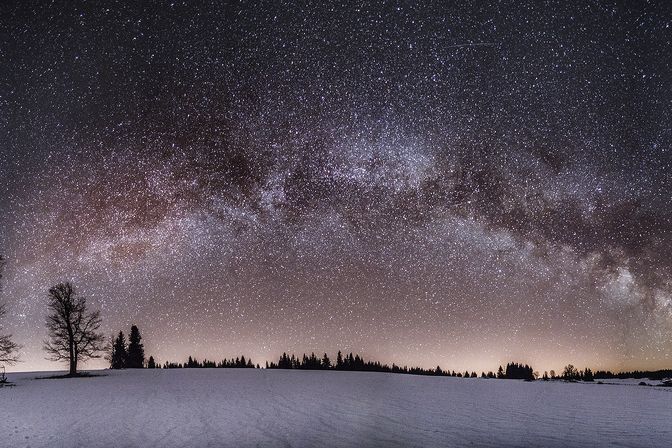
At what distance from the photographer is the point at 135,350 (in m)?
74.8

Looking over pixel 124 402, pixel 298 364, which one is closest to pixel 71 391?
pixel 124 402

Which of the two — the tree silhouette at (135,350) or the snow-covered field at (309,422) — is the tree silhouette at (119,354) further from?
the snow-covered field at (309,422)

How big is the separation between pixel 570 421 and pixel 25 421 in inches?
761

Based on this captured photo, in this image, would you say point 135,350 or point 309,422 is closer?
point 309,422

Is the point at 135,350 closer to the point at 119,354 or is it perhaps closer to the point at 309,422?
the point at 119,354

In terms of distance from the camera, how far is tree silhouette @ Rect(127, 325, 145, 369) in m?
73.8

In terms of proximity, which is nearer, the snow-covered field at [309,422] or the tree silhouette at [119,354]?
the snow-covered field at [309,422]

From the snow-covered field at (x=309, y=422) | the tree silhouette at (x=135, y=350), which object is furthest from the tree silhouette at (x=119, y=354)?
the snow-covered field at (x=309, y=422)

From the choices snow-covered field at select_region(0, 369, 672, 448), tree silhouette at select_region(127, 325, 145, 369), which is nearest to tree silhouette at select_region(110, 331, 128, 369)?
tree silhouette at select_region(127, 325, 145, 369)

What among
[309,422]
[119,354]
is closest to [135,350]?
[119,354]

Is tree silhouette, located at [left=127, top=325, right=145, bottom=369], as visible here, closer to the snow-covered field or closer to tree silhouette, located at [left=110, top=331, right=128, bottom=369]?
tree silhouette, located at [left=110, top=331, right=128, bottom=369]

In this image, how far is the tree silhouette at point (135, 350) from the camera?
73.8 metres

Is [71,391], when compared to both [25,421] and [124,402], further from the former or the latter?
[25,421]

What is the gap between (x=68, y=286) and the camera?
36.6 meters
